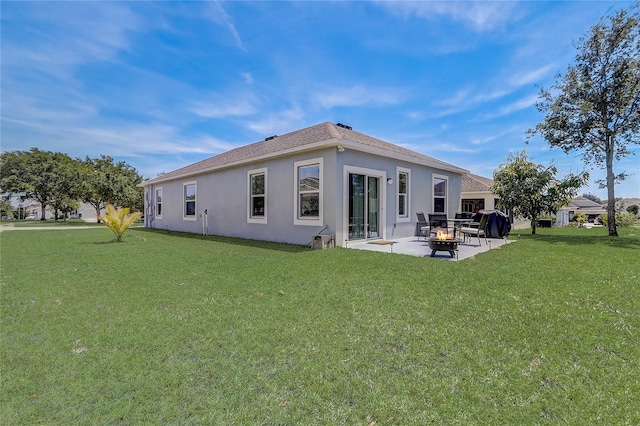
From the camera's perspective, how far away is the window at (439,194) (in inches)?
528

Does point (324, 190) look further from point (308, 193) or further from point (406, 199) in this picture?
point (406, 199)

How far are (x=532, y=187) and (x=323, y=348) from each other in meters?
15.4

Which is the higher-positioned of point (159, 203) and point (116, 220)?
point (159, 203)

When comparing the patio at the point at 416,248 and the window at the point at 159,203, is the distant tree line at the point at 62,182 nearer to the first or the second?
the window at the point at 159,203

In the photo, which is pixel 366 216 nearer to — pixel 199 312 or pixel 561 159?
pixel 199 312

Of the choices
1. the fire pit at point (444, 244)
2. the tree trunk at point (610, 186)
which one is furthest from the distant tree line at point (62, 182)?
the tree trunk at point (610, 186)

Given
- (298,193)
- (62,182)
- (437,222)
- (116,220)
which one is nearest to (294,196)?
(298,193)

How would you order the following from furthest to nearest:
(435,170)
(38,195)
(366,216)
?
1. (38,195)
2. (435,170)
3. (366,216)

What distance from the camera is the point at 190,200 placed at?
1627 cm

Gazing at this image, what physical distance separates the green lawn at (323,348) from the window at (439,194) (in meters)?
7.90

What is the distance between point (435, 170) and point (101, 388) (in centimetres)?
1369

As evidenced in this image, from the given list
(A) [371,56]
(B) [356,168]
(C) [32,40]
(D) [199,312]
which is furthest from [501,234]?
(C) [32,40]

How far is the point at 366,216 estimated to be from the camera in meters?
10.1

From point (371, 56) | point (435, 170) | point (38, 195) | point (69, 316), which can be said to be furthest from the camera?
point (38, 195)
